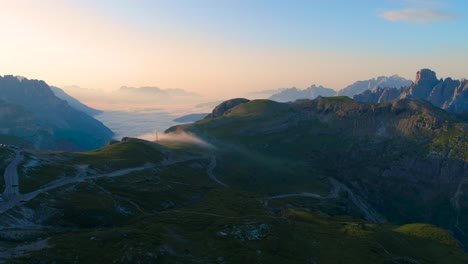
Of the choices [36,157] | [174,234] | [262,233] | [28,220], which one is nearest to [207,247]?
[174,234]

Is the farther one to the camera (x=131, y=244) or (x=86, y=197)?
(x=86, y=197)

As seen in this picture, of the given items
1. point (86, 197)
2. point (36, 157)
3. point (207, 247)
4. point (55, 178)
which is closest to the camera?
point (207, 247)

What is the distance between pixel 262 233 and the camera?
424 feet

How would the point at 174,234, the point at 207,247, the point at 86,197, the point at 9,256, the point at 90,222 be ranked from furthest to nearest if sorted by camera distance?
the point at 86,197 → the point at 90,222 → the point at 174,234 → the point at 207,247 → the point at 9,256

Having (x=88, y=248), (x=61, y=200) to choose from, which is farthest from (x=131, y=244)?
(x=61, y=200)

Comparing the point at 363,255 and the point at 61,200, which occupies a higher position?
the point at 61,200

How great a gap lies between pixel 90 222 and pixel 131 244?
126 ft

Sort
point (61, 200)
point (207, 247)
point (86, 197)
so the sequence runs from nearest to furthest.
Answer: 1. point (207, 247)
2. point (61, 200)
3. point (86, 197)

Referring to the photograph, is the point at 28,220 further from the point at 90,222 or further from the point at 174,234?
the point at 174,234

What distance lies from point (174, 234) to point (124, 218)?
33835mm

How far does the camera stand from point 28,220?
12194 cm

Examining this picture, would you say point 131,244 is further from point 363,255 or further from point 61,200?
point 363,255

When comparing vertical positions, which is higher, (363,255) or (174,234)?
(174,234)

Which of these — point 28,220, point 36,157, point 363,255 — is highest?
point 36,157
